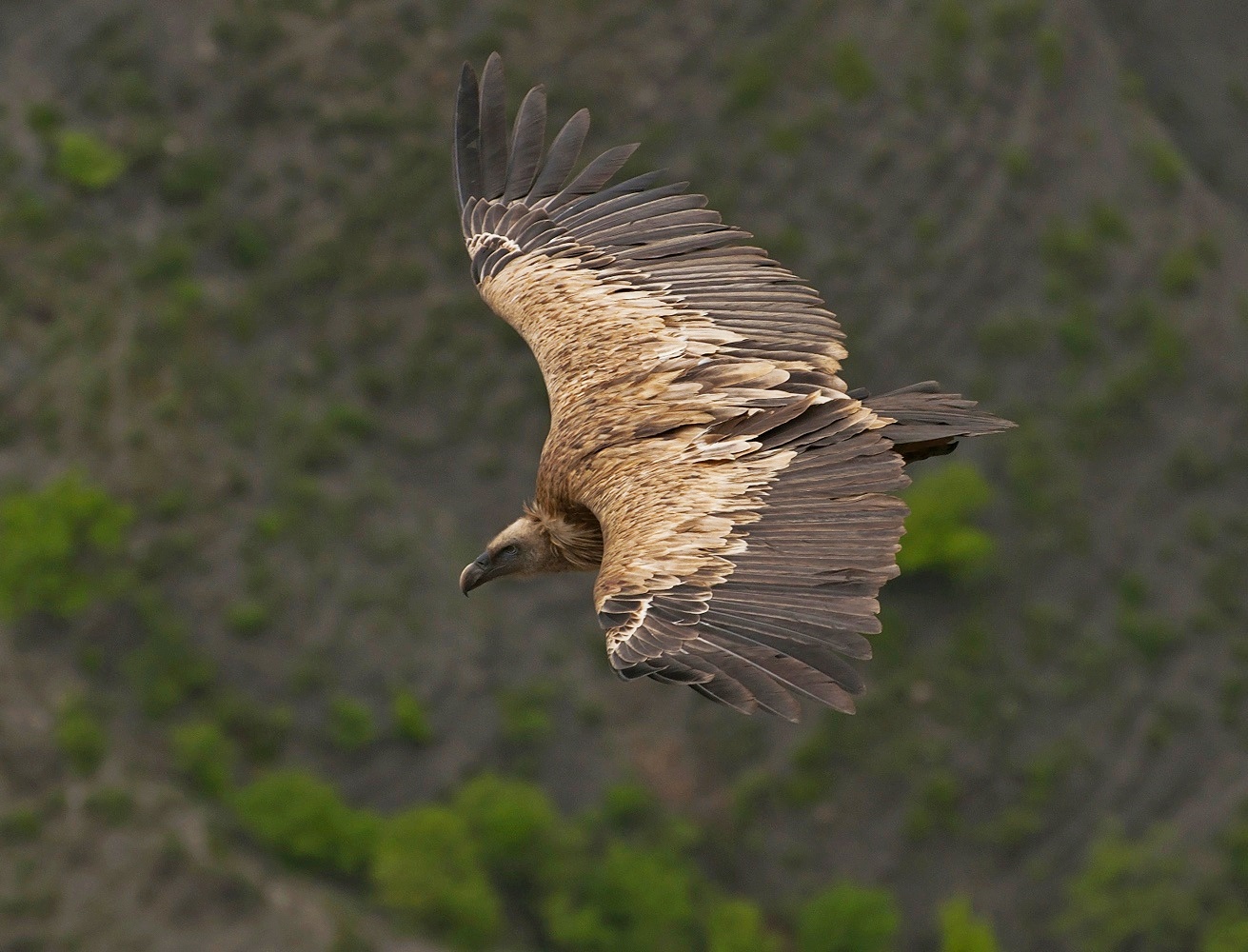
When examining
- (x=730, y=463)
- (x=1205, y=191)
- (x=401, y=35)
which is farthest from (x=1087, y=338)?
(x=730, y=463)

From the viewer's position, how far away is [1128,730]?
39.4 meters

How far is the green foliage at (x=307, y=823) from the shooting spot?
119ft

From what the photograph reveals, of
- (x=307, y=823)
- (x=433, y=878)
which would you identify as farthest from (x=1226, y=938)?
(x=307, y=823)

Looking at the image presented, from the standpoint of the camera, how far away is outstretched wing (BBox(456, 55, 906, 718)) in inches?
355

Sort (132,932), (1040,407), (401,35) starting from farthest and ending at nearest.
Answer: (1040,407)
(401,35)
(132,932)

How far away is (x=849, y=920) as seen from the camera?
3856cm

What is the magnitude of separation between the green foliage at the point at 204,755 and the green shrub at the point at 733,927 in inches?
383

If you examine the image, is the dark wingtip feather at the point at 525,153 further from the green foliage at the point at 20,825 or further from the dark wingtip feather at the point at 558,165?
the green foliage at the point at 20,825

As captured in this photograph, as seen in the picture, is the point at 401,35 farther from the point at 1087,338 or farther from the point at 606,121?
the point at 1087,338

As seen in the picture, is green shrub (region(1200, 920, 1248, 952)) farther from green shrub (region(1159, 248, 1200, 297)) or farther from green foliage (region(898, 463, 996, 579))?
green shrub (region(1159, 248, 1200, 297))

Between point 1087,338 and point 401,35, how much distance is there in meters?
15.2

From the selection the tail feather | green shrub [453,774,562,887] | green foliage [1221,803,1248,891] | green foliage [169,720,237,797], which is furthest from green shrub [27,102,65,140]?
the tail feather

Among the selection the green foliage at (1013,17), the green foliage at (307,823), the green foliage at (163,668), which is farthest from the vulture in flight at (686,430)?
the green foliage at (1013,17)

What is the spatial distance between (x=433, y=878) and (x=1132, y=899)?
1410 cm
